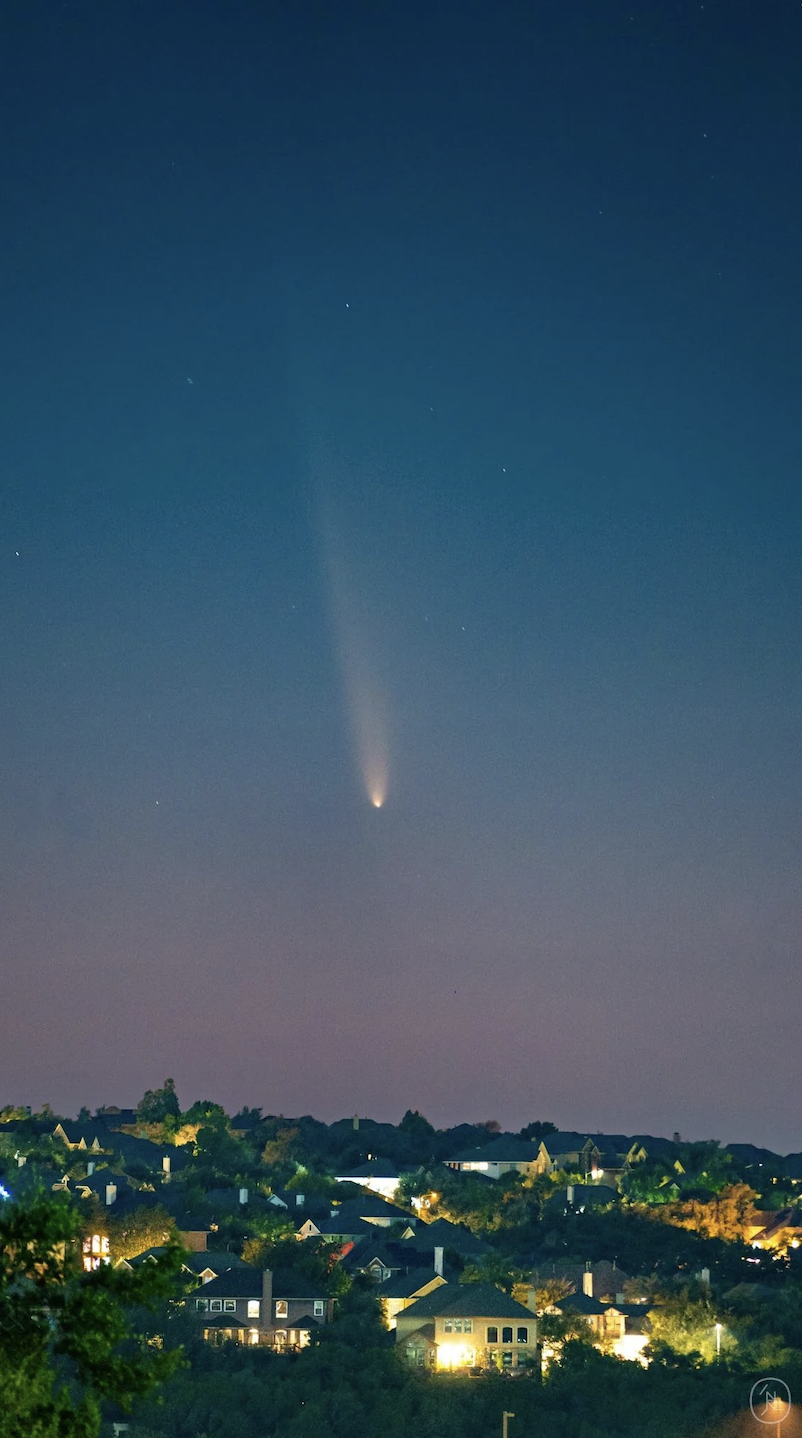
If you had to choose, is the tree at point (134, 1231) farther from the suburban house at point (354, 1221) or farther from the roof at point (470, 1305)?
the roof at point (470, 1305)

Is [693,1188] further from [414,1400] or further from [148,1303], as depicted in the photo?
[148,1303]

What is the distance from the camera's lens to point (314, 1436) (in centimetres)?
6444

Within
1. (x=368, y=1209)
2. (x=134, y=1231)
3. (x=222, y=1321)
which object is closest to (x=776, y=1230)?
(x=368, y=1209)

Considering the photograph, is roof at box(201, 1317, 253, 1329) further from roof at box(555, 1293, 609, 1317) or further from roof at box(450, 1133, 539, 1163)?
roof at box(450, 1133, 539, 1163)

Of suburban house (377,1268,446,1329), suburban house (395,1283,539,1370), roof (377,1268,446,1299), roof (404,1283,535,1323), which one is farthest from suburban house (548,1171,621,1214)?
suburban house (395,1283,539,1370)

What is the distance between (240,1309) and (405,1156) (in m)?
63.3

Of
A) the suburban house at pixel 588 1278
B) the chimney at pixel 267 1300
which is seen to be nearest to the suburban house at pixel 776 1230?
the suburban house at pixel 588 1278

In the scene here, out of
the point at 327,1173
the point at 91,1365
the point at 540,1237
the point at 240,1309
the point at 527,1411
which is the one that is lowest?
the point at 91,1365

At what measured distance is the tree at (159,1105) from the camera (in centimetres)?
12700

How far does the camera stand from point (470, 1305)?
76.1 metres

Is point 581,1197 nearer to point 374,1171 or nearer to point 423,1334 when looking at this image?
point 374,1171

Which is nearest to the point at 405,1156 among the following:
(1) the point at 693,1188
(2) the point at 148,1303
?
(1) the point at 693,1188

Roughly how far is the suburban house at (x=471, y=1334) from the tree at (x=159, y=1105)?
52973 millimetres

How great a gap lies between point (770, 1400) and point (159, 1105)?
65.9 metres
